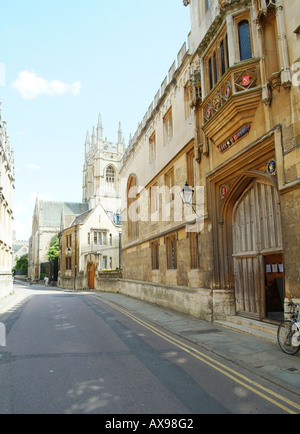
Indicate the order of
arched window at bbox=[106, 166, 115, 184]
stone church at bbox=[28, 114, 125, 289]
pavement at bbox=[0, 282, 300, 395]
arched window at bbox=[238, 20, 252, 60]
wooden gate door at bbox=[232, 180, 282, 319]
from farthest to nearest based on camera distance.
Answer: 1. arched window at bbox=[106, 166, 115, 184]
2. stone church at bbox=[28, 114, 125, 289]
3. arched window at bbox=[238, 20, 252, 60]
4. wooden gate door at bbox=[232, 180, 282, 319]
5. pavement at bbox=[0, 282, 300, 395]

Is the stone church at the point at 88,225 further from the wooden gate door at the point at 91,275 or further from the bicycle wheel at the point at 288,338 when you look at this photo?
the bicycle wheel at the point at 288,338

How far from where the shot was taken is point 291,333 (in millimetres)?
6793

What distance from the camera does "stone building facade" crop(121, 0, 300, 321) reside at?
748cm

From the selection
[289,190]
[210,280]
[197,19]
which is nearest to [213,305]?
[210,280]

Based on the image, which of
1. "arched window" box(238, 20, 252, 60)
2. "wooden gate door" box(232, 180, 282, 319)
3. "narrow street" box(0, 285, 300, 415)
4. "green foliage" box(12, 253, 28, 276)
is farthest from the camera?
"green foliage" box(12, 253, 28, 276)

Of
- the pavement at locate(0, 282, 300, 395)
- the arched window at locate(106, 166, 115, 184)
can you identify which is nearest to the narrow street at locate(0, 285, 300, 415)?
the pavement at locate(0, 282, 300, 395)

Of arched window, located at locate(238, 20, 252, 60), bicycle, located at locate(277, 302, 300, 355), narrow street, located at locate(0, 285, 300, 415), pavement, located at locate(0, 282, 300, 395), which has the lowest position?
pavement, located at locate(0, 282, 300, 395)

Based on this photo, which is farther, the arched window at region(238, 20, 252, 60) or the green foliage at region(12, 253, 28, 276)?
the green foliage at region(12, 253, 28, 276)

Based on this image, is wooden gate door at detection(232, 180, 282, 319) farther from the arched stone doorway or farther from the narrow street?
the arched stone doorway

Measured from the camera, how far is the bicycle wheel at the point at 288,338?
6625 mm

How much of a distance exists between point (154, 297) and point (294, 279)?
10644 mm

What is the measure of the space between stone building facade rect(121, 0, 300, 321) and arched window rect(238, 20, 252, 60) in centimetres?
3

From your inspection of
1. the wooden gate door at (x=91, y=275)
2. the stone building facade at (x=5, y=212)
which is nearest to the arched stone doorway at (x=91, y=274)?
the wooden gate door at (x=91, y=275)

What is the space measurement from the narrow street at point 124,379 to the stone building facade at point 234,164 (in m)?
2.78
